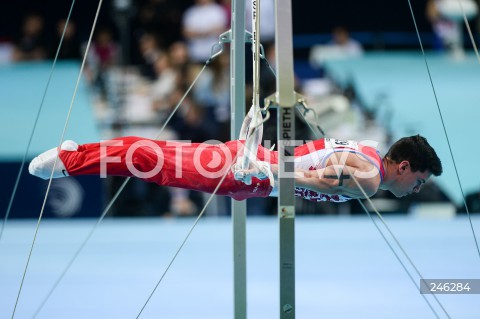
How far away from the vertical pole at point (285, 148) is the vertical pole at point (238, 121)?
2.79 ft

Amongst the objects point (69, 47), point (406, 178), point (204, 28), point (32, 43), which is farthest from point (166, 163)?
point (32, 43)

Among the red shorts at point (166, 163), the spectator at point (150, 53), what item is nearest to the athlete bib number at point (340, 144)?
the red shorts at point (166, 163)

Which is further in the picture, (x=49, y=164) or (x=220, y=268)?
(x=220, y=268)

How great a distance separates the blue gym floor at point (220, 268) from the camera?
5.61 m

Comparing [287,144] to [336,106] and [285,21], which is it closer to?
[285,21]

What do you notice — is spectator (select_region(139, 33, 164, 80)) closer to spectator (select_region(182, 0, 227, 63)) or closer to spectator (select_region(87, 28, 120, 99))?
spectator (select_region(87, 28, 120, 99))

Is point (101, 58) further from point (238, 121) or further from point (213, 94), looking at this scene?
point (238, 121)

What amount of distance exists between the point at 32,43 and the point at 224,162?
24.1ft

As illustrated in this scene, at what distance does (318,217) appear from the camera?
34.0 ft

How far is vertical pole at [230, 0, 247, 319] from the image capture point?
4.44 metres

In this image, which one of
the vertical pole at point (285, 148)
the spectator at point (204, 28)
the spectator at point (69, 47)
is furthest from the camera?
the spectator at point (69, 47)

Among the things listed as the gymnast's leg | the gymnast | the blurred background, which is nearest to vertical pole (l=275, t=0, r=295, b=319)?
the gymnast

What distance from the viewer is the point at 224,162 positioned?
4.50 m

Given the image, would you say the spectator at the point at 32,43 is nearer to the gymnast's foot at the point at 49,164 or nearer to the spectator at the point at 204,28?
the spectator at the point at 204,28
